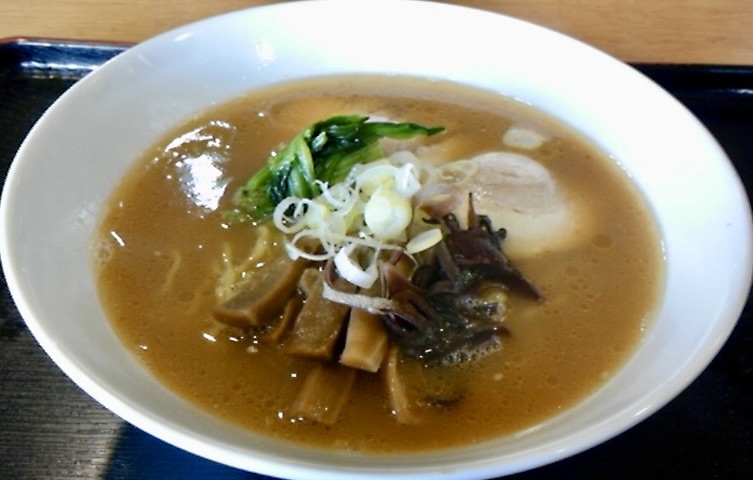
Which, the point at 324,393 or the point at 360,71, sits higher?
the point at 360,71

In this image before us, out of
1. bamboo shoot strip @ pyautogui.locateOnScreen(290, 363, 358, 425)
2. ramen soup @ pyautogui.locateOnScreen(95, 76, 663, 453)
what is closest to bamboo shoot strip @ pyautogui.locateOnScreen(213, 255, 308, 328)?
ramen soup @ pyautogui.locateOnScreen(95, 76, 663, 453)

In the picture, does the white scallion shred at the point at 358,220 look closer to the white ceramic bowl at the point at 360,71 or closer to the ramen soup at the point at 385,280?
the ramen soup at the point at 385,280

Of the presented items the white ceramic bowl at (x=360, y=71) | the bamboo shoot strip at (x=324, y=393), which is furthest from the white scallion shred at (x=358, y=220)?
the white ceramic bowl at (x=360, y=71)

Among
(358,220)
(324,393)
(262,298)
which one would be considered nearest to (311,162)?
(358,220)

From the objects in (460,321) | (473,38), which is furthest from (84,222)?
(473,38)

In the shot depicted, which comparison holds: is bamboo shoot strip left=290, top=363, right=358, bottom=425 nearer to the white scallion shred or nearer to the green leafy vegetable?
the white scallion shred

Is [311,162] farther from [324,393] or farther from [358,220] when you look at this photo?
[324,393]
